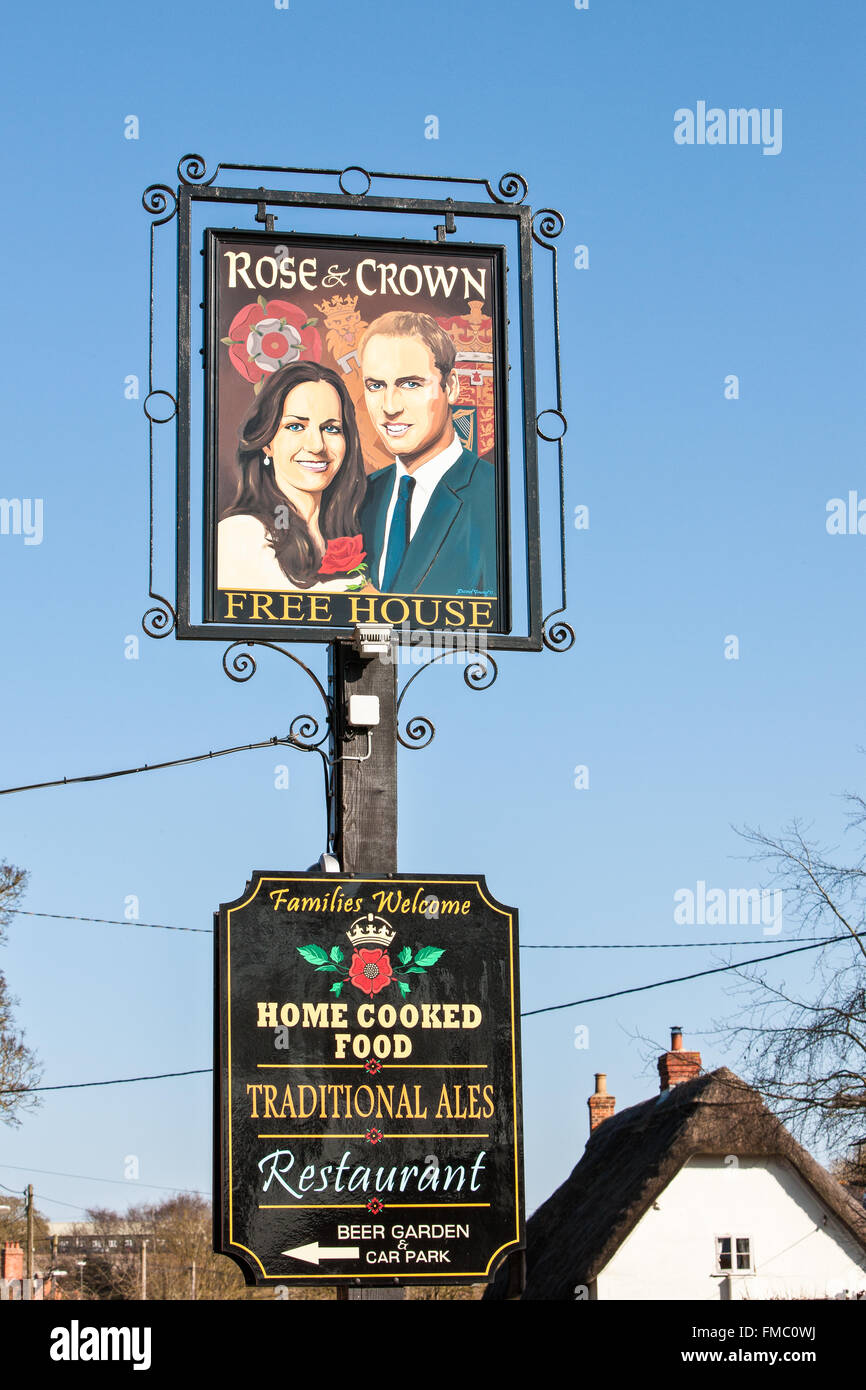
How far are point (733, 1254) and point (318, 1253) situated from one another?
21.0 m

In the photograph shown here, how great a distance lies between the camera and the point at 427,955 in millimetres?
9000

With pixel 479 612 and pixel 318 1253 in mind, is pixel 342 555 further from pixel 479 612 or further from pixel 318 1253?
pixel 318 1253

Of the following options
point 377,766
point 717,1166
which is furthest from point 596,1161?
point 377,766

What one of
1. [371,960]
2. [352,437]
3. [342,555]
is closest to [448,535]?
[342,555]

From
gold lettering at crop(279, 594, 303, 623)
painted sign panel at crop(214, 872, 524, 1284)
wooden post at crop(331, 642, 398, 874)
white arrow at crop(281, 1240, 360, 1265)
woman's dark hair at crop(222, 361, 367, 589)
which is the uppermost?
woman's dark hair at crop(222, 361, 367, 589)

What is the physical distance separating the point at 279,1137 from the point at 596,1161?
25198mm

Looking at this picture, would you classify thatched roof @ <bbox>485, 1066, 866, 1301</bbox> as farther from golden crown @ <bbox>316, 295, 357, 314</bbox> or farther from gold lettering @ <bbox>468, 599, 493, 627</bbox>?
golden crown @ <bbox>316, 295, 357, 314</bbox>

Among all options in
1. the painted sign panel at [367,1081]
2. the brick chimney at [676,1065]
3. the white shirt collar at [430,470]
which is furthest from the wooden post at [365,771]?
the brick chimney at [676,1065]

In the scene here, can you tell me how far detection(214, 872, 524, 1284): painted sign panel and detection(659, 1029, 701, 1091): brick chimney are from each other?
23862 mm

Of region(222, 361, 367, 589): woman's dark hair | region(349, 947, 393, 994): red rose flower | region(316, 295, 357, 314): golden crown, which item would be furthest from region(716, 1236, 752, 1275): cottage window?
region(316, 295, 357, 314): golden crown

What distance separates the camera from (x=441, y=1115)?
348 inches

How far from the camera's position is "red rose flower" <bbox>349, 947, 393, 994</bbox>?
29.2 ft

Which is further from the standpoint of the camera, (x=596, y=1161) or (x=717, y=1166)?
(x=596, y=1161)
